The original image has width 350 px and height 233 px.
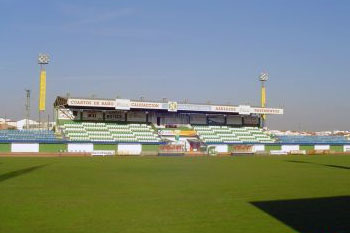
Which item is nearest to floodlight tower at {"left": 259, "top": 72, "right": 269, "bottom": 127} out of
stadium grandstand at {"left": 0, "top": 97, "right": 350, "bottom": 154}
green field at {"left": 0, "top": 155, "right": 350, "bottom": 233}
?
stadium grandstand at {"left": 0, "top": 97, "right": 350, "bottom": 154}

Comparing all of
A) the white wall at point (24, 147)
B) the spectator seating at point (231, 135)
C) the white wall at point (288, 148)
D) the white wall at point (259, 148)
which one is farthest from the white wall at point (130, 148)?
the white wall at point (288, 148)

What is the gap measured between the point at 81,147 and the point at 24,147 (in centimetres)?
696

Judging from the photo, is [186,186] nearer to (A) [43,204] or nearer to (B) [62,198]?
(B) [62,198]

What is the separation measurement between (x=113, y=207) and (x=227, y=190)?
252 inches

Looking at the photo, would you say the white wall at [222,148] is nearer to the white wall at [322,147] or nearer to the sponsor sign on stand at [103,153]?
the sponsor sign on stand at [103,153]

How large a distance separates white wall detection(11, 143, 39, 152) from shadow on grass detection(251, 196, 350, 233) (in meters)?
44.5

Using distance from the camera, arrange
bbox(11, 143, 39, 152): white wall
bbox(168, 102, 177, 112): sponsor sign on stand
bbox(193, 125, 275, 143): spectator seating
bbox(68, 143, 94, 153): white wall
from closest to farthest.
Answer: bbox(11, 143, 39, 152): white wall
bbox(68, 143, 94, 153): white wall
bbox(168, 102, 177, 112): sponsor sign on stand
bbox(193, 125, 275, 143): spectator seating

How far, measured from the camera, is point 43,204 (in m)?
14.3

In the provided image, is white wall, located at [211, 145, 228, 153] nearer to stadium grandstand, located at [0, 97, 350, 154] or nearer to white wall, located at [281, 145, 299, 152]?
stadium grandstand, located at [0, 97, 350, 154]

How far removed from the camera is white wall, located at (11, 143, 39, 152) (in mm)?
54219

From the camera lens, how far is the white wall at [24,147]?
54.2 meters

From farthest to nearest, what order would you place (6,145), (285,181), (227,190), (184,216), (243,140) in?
(243,140)
(6,145)
(285,181)
(227,190)
(184,216)

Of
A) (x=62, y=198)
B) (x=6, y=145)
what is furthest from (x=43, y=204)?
(x=6, y=145)

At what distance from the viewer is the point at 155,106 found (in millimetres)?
64062
